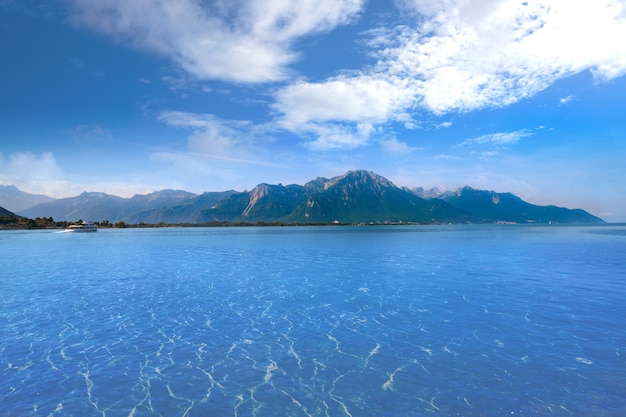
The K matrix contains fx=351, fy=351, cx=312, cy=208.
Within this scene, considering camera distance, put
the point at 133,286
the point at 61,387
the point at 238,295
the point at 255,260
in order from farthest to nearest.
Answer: the point at 255,260 → the point at 133,286 → the point at 238,295 → the point at 61,387

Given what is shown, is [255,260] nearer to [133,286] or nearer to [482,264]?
[133,286]

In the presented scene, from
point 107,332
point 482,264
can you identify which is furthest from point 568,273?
point 107,332

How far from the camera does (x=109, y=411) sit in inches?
685

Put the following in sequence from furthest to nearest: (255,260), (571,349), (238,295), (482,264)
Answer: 1. (255,260)
2. (482,264)
3. (238,295)
4. (571,349)

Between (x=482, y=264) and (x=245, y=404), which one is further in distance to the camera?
(x=482, y=264)

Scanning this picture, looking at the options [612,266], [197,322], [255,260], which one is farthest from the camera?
[255,260]

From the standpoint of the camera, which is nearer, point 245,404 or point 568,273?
point 245,404

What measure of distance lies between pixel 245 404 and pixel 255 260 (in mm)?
66845

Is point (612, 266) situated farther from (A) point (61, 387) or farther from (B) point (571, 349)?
(A) point (61, 387)

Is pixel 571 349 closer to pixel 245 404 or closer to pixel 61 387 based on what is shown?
pixel 245 404

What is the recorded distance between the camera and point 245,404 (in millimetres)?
17938

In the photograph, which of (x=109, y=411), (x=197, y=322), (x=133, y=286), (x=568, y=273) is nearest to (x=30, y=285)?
(x=133, y=286)

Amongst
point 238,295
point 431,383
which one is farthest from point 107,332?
point 431,383

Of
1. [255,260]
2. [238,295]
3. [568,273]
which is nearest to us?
[238,295]
